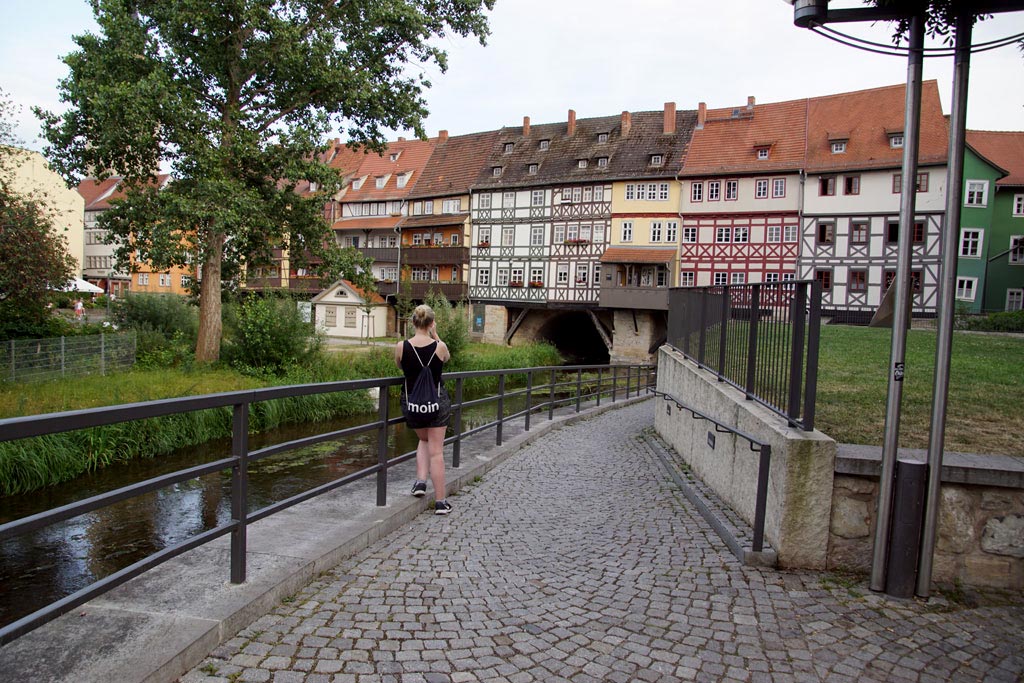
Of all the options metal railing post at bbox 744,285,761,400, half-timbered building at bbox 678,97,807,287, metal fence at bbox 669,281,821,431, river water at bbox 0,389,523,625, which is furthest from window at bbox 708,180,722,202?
metal railing post at bbox 744,285,761,400

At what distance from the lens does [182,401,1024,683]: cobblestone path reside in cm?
323

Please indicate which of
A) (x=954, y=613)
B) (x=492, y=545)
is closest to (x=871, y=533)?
(x=954, y=613)

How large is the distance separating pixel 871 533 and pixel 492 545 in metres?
2.42

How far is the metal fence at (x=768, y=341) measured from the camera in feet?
16.3

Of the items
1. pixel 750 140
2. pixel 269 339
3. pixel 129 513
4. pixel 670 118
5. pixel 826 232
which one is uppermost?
pixel 670 118

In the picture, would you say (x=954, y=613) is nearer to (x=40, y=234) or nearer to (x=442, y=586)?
(x=442, y=586)

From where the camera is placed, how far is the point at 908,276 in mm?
4520

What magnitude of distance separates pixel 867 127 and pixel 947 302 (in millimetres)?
39926

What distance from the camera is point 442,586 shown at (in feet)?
13.8

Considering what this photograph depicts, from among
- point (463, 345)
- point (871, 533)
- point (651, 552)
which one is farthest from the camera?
point (463, 345)

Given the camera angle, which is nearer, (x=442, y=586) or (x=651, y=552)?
(x=442, y=586)

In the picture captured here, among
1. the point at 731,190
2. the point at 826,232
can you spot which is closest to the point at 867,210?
the point at 826,232

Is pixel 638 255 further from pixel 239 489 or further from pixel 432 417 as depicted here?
pixel 239 489

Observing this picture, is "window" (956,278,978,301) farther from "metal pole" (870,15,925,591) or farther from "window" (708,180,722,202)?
"metal pole" (870,15,925,591)
